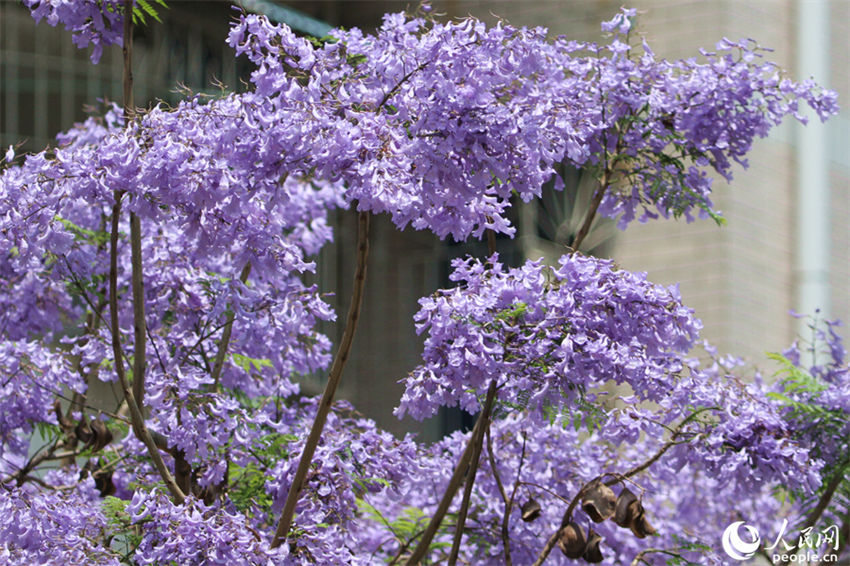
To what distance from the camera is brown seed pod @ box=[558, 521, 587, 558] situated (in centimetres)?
564

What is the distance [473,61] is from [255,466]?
2.18m

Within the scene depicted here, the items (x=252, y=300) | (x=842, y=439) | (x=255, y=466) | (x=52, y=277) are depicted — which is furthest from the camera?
(x=52, y=277)

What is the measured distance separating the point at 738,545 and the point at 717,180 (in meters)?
6.14

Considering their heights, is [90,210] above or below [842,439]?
above

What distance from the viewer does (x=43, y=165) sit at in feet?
17.0

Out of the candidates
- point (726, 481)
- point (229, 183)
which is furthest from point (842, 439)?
point (229, 183)

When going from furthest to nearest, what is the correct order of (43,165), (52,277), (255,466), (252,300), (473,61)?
1. (52,277)
2. (255,466)
3. (252,300)
4. (43,165)
5. (473,61)

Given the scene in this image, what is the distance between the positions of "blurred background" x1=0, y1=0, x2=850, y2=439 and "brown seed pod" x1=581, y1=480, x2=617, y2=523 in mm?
7208

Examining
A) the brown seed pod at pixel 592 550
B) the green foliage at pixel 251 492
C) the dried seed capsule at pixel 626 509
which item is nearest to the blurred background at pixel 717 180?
the green foliage at pixel 251 492

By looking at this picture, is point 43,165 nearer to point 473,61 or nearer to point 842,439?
point 473,61

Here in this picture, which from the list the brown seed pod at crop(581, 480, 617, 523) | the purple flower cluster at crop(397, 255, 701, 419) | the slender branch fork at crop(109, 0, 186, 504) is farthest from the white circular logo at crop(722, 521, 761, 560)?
the slender branch fork at crop(109, 0, 186, 504)

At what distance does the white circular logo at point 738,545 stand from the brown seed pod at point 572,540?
72.8 inches

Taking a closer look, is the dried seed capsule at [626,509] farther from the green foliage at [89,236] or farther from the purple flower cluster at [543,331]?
the green foliage at [89,236]

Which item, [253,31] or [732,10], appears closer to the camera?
[253,31]
